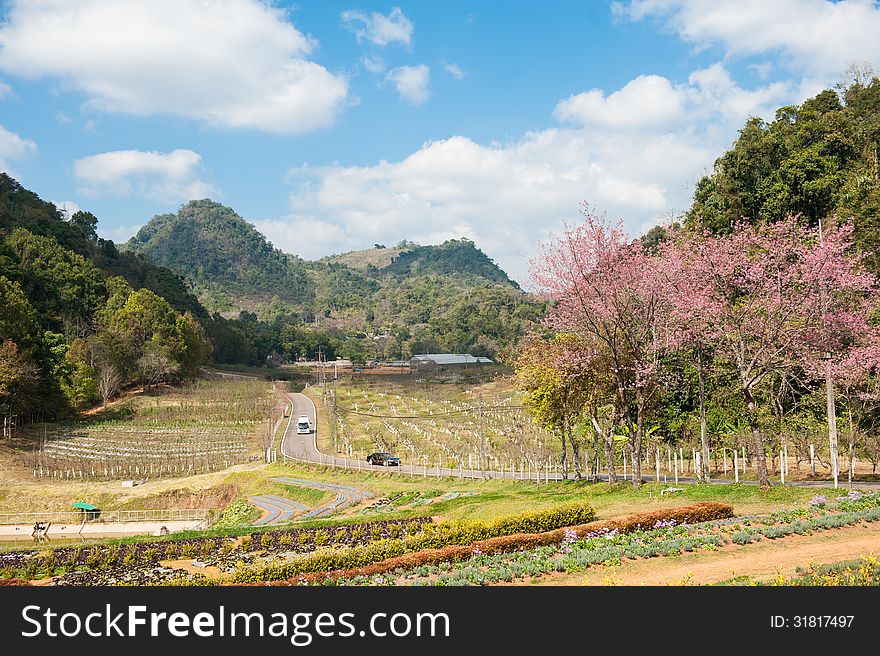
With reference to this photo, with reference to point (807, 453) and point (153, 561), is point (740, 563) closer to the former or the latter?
point (153, 561)

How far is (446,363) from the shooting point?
106m

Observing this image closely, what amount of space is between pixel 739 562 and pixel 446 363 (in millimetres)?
94149

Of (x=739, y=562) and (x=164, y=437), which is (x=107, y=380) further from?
(x=739, y=562)

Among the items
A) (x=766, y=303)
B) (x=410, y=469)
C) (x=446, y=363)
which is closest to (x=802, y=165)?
(x=766, y=303)

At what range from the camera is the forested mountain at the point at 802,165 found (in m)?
38.5

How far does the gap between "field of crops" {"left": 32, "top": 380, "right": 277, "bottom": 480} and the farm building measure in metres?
33.1

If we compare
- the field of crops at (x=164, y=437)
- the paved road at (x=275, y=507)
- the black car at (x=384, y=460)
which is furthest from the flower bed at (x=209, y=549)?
the field of crops at (x=164, y=437)

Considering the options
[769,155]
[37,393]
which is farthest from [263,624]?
[37,393]

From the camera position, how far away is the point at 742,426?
1268 inches

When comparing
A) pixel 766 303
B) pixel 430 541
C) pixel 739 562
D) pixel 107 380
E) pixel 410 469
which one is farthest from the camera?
pixel 107 380

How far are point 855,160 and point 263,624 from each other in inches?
1717

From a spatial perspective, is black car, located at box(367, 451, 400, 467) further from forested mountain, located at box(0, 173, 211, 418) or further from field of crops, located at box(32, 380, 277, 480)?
forested mountain, located at box(0, 173, 211, 418)

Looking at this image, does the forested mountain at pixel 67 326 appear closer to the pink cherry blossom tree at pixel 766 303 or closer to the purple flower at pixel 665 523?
the pink cherry blossom tree at pixel 766 303

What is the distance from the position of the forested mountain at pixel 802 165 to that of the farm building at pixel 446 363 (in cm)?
5840
